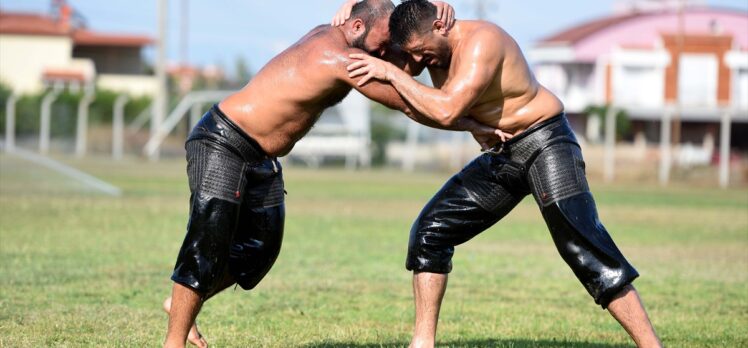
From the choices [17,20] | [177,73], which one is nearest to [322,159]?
[17,20]

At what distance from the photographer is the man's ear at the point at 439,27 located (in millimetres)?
7117

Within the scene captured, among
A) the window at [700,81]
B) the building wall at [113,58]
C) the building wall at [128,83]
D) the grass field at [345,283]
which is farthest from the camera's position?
the building wall at [113,58]

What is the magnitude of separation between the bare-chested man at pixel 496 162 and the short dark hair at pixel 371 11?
0.31ft

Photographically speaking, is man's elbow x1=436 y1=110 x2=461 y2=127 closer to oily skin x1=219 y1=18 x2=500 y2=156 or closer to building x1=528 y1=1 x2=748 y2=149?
oily skin x1=219 y1=18 x2=500 y2=156

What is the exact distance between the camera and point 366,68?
684 cm

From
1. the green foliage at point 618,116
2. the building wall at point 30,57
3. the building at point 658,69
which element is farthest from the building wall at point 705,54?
the building wall at point 30,57

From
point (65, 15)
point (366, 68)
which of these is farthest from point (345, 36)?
point (65, 15)

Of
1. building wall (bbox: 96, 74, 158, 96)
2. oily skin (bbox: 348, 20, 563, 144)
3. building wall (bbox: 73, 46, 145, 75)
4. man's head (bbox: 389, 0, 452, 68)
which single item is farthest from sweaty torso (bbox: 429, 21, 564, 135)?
building wall (bbox: 73, 46, 145, 75)

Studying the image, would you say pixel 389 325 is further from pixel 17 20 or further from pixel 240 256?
pixel 17 20

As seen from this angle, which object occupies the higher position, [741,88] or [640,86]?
[741,88]

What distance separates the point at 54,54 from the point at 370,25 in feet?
229

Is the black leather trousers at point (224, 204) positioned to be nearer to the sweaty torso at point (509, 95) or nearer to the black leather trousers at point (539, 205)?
the black leather trousers at point (539, 205)

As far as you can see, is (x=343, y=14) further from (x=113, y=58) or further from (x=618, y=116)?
(x=113, y=58)

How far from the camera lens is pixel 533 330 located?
9289 mm
